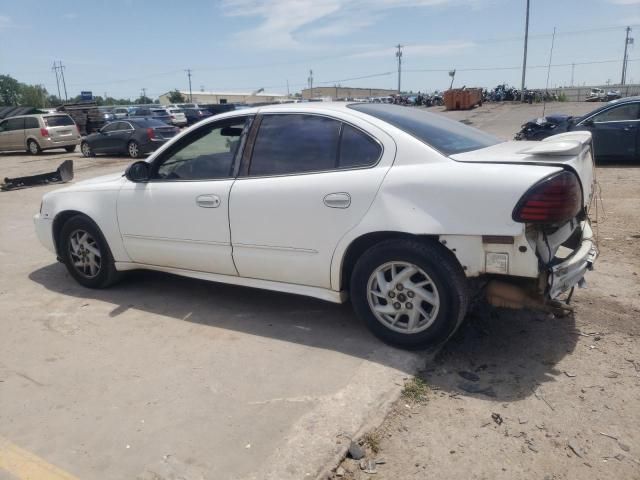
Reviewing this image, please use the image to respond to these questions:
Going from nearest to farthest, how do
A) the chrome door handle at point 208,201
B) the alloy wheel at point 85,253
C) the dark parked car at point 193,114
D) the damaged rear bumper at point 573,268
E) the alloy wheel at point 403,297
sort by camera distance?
the damaged rear bumper at point 573,268
the alloy wheel at point 403,297
the chrome door handle at point 208,201
the alloy wheel at point 85,253
the dark parked car at point 193,114

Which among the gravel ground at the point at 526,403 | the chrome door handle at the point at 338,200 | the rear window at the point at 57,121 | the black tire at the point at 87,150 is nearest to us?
the gravel ground at the point at 526,403

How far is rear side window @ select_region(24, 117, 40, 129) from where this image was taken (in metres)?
21.5

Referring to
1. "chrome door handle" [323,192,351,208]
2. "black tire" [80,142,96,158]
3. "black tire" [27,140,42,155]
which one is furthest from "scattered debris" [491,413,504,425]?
"black tire" [27,140,42,155]

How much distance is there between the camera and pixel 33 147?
22.0 meters

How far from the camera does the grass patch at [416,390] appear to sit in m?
3.19

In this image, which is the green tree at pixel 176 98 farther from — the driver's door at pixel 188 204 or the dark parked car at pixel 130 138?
the driver's door at pixel 188 204

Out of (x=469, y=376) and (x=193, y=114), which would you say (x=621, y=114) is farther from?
(x=193, y=114)

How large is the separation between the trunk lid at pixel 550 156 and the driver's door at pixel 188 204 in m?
1.80

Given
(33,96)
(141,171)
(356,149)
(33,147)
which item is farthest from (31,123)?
(33,96)

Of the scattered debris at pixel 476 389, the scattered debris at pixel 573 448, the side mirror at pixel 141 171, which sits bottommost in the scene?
the scattered debris at pixel 476 389

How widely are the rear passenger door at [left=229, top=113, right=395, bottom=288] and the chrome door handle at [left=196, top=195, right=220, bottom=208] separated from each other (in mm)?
149

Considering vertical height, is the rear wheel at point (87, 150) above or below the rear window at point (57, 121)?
below

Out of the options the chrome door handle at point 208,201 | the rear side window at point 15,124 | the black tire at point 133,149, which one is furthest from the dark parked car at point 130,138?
the chrome door handle at point 208,201

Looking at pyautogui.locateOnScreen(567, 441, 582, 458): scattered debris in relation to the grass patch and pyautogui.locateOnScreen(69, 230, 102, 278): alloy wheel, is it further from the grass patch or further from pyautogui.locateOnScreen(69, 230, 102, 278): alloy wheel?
pyautogui.locateOnScreen(69, 230, 102, 278): alloy wheel
